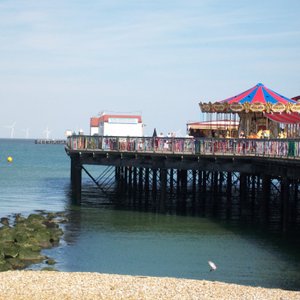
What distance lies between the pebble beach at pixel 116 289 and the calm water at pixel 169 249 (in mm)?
3825

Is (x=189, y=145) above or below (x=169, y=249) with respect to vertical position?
above

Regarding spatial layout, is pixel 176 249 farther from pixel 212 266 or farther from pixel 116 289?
pixel 116 289

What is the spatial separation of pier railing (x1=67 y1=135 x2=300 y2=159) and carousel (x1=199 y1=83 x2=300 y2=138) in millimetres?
5514

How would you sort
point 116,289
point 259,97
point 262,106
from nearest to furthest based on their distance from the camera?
point 116,289, point 262,106, point 259,97

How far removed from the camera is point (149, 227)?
38188mm

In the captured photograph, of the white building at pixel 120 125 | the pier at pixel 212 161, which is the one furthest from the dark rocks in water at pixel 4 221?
the white building at pixel 120 125

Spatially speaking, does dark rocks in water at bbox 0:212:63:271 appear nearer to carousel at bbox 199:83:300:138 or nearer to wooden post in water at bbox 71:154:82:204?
wooden post in water at bbox 71:154:82:204

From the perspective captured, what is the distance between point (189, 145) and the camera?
4206 cm

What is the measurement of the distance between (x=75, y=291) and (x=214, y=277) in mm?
6745

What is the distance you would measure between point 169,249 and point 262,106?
1688cm

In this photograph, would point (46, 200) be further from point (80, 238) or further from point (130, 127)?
point (80, 238)

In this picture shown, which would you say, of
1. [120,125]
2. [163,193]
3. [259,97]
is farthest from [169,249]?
[120,125]

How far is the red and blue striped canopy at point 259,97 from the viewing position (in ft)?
157

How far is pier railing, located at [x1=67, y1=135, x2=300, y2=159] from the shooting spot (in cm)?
3798
